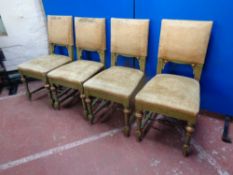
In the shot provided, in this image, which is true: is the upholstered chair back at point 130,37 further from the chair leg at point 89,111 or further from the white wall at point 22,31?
the white wall at point 22,31

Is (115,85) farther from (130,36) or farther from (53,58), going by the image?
(53,58)

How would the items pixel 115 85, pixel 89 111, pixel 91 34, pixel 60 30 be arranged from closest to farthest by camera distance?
1. pixel 115 85
2. pixel 89 111
3. pixel 91 34
4. pixel 60 30

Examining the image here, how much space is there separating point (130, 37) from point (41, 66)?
1.00m

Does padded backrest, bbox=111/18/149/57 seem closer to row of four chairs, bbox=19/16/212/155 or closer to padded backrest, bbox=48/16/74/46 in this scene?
row of four chairs, bbox=19/16/212/155

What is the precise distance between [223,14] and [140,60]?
2.44ft

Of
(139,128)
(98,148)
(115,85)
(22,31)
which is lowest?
(98,148)

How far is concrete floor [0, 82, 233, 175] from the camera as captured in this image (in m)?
1.38

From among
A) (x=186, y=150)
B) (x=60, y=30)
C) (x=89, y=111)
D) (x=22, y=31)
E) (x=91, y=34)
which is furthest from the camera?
(x=22, y=31)

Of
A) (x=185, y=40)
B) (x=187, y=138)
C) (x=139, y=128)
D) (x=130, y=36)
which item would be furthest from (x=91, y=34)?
(x=187, y=138)

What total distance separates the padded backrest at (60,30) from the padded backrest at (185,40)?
42.0 inches

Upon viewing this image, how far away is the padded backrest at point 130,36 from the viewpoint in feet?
5.43

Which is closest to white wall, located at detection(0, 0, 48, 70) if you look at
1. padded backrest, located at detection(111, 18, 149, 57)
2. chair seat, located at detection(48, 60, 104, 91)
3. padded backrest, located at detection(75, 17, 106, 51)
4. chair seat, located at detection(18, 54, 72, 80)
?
A: chair seat, located at detection(18, 54, 72, 80)

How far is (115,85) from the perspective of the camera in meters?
1.53

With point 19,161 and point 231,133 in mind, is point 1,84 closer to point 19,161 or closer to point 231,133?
point 19,161
